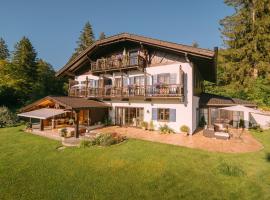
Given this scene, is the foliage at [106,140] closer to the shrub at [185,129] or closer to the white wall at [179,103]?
the white wall at [179,103]

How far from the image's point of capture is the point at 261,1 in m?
30.2

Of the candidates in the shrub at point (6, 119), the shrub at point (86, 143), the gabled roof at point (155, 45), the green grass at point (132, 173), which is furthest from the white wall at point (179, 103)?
the shrub at point (6, 119)

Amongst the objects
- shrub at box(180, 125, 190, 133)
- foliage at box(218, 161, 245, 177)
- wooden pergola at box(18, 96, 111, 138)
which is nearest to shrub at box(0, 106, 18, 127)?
wooden pergola at box(18, 96, 111, 138)

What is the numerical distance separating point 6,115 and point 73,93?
9.15m

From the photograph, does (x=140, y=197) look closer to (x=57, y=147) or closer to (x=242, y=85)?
(x=57, y=147)

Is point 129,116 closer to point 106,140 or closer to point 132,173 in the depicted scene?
point 106,140

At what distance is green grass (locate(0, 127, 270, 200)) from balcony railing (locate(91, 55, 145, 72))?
9925mm

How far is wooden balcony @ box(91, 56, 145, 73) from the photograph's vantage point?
19.3 metres

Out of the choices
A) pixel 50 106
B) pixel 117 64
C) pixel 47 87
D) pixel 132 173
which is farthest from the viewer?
pixel 47 87

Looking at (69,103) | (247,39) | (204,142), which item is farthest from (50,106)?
(247,39)

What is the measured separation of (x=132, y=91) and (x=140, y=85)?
1145 mm

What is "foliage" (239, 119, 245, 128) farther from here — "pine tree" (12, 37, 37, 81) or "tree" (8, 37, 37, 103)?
"pine tree" (12, 37, 37, 81)

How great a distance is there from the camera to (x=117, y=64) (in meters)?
20.9

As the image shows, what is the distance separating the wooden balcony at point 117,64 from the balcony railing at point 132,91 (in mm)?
2275
